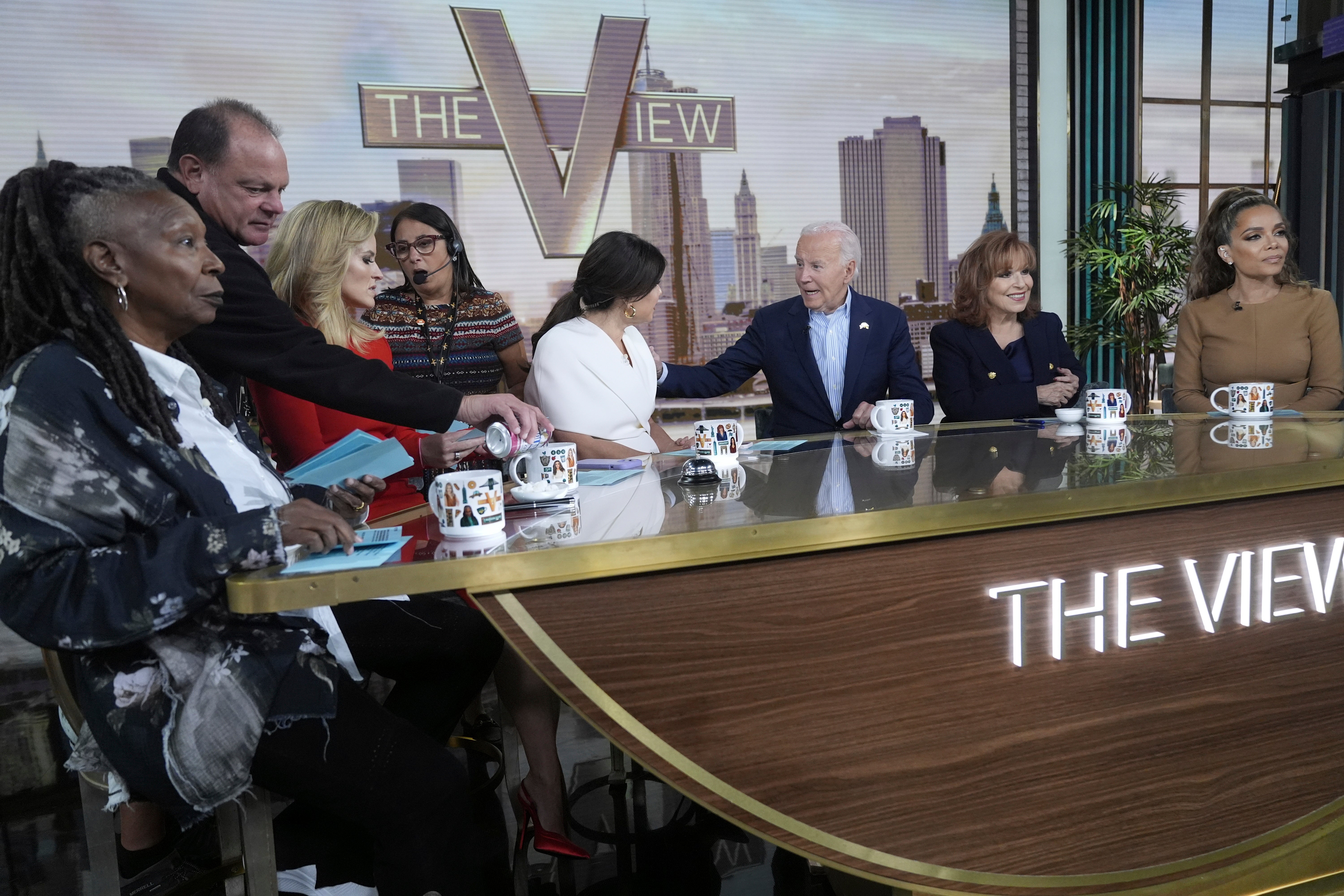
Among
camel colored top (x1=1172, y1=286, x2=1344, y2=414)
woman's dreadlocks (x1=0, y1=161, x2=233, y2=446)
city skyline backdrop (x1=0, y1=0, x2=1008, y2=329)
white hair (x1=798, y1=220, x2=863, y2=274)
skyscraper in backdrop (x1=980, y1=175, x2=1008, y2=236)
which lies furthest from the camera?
skyscraper in backdrop (x1=980, y1=175, x2=1008, y2=236)

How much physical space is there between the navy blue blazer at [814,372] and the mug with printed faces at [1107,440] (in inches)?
32.9

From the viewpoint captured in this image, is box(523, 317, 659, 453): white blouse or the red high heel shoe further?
box(523, 317, 659, 453): white blouse

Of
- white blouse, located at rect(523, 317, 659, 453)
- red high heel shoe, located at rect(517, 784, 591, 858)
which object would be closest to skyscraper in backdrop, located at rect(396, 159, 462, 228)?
white blouse, located at rect(523, 317, 659, 453)

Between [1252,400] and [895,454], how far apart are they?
98cm

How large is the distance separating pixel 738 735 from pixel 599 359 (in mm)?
1436

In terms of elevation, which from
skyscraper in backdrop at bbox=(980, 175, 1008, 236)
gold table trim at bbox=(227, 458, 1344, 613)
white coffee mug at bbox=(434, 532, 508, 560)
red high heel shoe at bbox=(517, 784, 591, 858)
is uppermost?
skyscraper in backdrop at bbox=(980, 175, 1008, 236)

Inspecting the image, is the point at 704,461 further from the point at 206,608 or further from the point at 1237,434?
the point at 1237,434

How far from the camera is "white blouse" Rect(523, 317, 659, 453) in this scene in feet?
8.37

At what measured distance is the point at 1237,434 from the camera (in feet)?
6.64

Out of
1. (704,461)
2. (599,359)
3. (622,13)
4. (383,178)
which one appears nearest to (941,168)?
(622,13)

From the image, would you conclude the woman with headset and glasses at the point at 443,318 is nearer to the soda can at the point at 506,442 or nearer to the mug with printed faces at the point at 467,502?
the soda can at the point at 506,442

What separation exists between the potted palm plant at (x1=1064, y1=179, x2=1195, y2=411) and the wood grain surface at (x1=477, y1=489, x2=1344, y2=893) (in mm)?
4070

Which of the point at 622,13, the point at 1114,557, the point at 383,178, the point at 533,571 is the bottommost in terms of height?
the point at 1114,557

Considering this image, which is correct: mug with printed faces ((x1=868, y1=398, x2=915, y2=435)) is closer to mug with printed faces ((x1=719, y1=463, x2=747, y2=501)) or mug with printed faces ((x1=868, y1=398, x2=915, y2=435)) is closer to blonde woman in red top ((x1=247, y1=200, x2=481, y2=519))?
mug with printed faces ((x1=719, y1=463, x2=747, y2=501))
